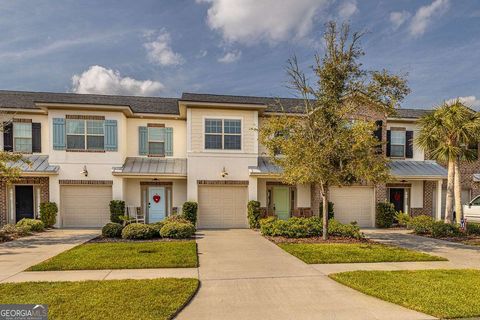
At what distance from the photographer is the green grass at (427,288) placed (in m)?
5.36

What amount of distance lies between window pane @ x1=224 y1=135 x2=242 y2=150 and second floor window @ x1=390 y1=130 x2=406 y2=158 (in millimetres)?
9338

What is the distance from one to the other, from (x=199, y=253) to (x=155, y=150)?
8.92m

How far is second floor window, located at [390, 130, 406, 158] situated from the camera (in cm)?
1861

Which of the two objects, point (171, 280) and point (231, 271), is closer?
point (171, 280)

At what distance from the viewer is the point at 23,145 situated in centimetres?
1648

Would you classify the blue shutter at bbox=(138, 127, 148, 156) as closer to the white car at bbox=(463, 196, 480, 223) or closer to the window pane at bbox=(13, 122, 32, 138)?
the window pane at bbox=(13, 122, 32, 138)

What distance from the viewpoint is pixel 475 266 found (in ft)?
27.9

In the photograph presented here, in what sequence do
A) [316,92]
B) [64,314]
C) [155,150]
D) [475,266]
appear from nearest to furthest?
[64,314] → [475,266] → [316,92] → [155,150]

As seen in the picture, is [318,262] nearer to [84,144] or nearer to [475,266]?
[475,266]

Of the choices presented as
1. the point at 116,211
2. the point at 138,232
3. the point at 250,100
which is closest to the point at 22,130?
the point at 116,211

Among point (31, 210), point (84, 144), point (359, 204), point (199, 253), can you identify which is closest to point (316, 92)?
point (199, 253)

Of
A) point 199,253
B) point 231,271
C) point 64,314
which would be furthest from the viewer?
point 199,253

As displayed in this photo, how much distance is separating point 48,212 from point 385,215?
17.3m

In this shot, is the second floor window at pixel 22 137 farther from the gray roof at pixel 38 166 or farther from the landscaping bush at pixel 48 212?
the landscaping bush at pixel 48 212
